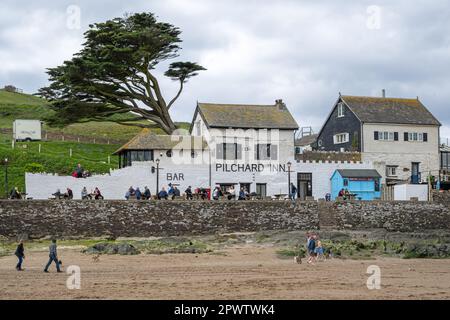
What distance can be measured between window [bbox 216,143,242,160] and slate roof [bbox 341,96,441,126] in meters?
11.4

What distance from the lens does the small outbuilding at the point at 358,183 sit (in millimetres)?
56594

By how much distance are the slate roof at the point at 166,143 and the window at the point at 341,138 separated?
1336 centimetres

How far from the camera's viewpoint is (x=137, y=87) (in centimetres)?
6050

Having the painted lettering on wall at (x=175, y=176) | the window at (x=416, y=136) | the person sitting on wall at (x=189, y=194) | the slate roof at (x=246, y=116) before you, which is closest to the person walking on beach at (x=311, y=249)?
the person sitting on wall at (x=189, y=194)

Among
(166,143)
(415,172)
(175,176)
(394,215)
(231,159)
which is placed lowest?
(394,215)

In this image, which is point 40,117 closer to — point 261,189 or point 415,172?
point 261,189

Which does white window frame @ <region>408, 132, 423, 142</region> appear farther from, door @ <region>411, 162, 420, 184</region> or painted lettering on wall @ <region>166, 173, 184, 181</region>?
painted lettering on wall @ <region>166, 173, 184, 181</region>

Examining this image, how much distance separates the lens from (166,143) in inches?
2211

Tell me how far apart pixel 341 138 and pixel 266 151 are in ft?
34.9

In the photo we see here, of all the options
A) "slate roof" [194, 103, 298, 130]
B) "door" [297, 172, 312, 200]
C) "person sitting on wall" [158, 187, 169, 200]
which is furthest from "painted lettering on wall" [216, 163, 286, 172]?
"person sitting on wall" [158, 187, 169, 200]

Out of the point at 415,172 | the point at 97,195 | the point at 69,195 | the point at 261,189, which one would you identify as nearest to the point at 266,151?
the point at 261,189
